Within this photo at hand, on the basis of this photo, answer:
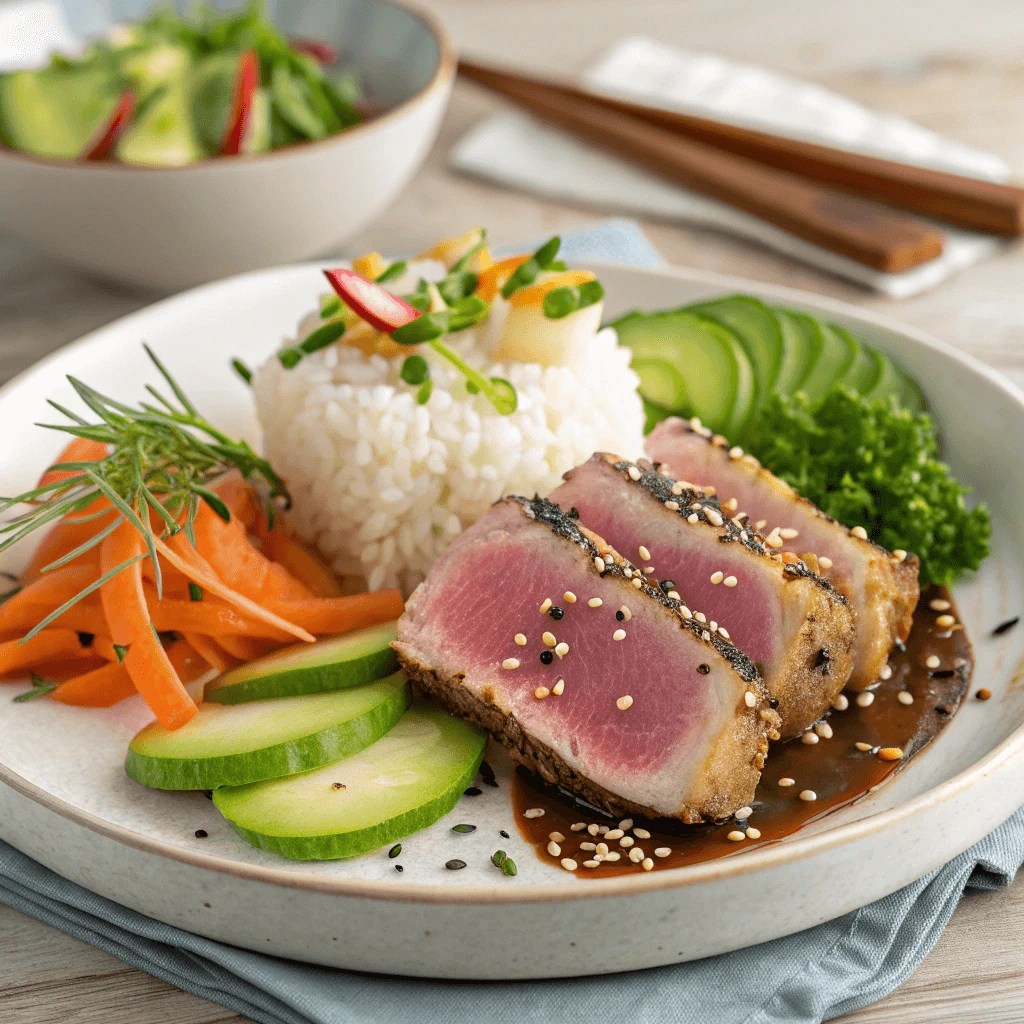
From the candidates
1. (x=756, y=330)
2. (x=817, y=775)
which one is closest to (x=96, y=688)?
(x=817, y=775)

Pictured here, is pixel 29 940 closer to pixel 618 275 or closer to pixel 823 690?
pixel 823 690

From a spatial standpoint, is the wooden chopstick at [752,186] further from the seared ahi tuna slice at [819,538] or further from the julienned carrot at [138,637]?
the julienned carrot at [138,637]

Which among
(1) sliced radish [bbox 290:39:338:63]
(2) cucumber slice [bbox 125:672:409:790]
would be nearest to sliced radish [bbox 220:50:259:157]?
(1) sliced radish [bbox 290:39:338:63]

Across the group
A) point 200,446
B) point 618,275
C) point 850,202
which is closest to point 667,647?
point 200,446

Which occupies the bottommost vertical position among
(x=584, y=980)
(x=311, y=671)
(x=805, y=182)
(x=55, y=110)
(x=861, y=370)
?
(x=584, y=980)

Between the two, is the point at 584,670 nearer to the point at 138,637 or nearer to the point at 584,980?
the point at 584,980

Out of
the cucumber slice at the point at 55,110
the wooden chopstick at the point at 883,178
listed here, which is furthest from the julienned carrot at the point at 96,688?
the wooden chopstick at the point at 883,178
